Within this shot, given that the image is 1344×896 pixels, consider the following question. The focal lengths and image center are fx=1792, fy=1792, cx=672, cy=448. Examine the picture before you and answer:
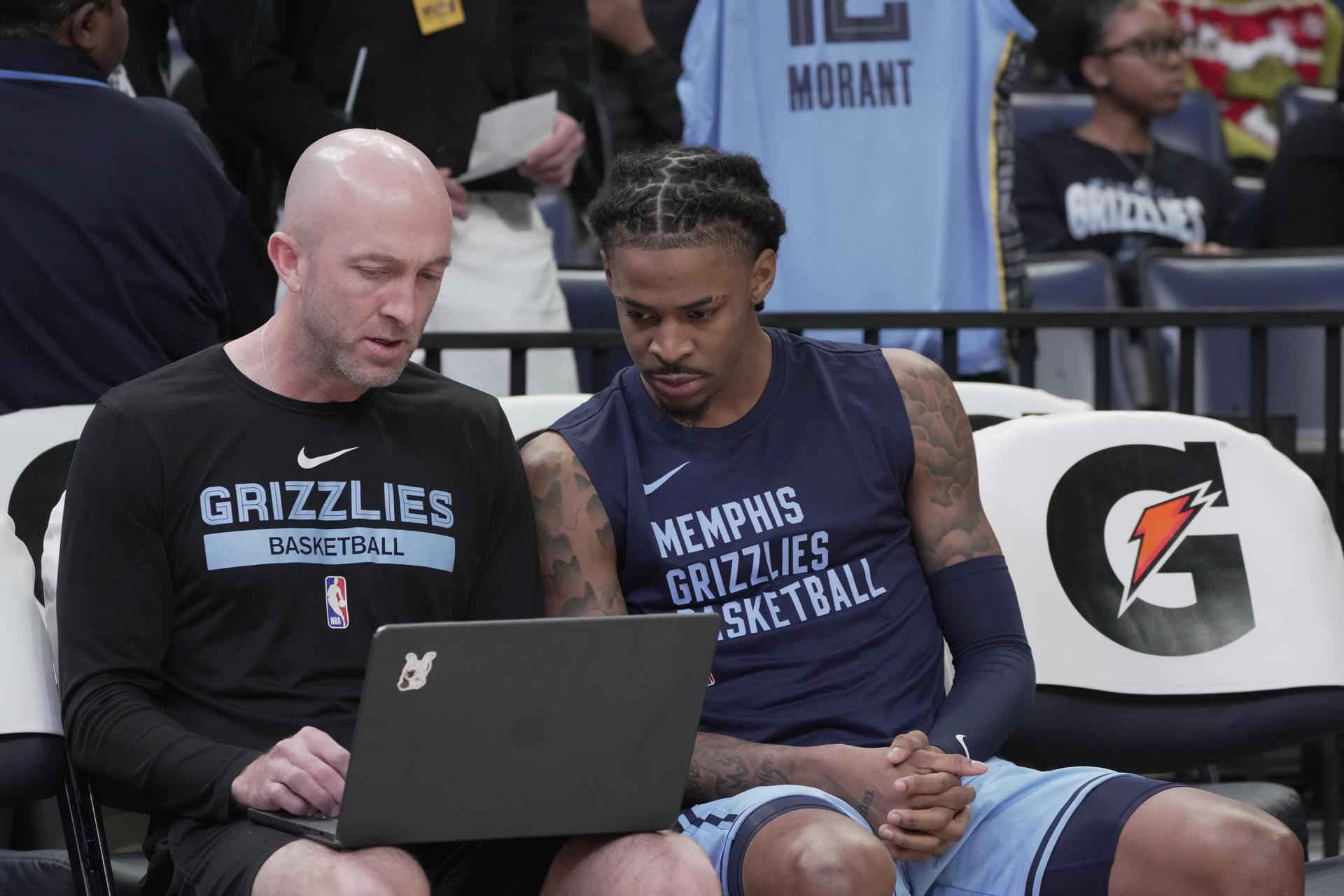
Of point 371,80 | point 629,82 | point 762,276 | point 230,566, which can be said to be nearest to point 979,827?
point 762,276

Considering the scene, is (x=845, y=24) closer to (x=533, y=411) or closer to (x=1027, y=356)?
(x=1027, y=356)

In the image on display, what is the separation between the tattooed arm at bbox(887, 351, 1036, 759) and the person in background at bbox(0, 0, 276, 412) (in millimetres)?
1355

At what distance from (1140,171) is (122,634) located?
4.34 m

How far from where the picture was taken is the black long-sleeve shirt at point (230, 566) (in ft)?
7.48

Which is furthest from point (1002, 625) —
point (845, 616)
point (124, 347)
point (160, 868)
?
point (124, 347)

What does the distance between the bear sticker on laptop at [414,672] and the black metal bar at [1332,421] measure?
8.62ft

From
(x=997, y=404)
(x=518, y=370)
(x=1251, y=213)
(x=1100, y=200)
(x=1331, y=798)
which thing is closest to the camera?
(x=997, y=404)

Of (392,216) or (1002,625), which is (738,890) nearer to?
(1002,625)

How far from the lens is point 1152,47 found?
584 cm

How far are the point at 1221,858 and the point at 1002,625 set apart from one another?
53 centimetres

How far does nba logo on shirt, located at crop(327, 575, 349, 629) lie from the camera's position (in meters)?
2.41

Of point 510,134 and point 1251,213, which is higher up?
point 510,134

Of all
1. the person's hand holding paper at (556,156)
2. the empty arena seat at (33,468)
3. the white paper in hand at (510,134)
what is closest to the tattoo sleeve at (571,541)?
the empty arena seat at (33,468)

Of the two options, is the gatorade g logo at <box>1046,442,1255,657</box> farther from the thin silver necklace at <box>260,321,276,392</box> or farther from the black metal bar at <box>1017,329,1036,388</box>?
the thin silver necklace at <box>260,321,276,392</box>
